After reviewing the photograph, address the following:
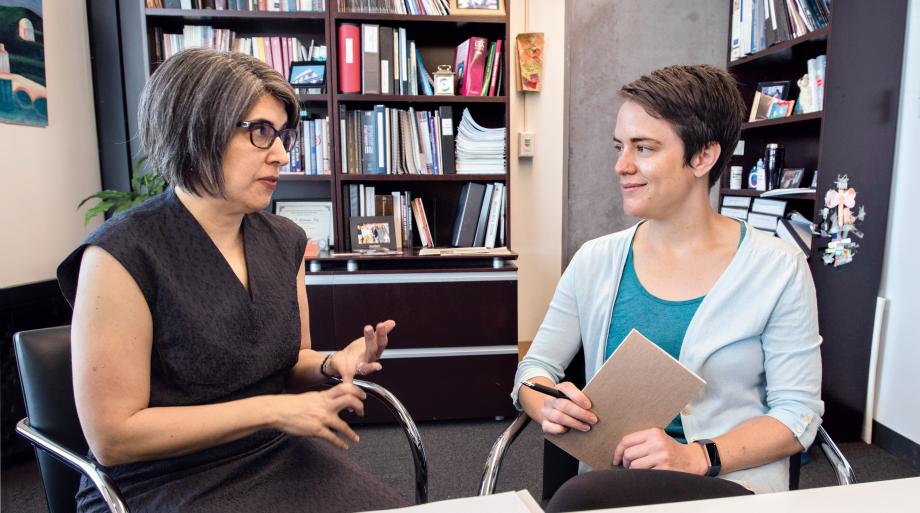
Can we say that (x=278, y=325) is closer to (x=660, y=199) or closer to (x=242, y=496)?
(x=242, y=496)

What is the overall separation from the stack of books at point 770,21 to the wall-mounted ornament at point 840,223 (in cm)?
74

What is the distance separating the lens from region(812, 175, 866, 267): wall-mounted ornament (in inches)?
94.5

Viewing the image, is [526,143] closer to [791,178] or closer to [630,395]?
[791,178]

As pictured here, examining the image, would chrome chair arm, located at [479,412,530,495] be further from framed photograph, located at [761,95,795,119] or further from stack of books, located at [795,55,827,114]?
framed photograph, located at [761,95,795,119]

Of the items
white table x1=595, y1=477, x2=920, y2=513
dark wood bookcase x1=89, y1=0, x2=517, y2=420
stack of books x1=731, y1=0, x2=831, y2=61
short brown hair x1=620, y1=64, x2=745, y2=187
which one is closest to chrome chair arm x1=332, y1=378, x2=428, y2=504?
white table x1=595, y1=477, x2=920, y2=513

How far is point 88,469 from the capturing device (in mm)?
975

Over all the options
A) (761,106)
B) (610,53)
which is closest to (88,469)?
(761,106)

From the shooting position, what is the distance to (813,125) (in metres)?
2.75

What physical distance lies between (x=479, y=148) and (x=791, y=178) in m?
1.58

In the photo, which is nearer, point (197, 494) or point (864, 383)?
point (197, 494)

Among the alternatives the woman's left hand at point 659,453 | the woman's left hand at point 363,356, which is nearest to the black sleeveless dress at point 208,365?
the woman's left hand at point 363,356

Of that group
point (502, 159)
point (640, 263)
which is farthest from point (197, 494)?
point (502, 159)

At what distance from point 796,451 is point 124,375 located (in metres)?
1.27

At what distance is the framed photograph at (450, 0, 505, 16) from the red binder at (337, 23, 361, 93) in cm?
50
